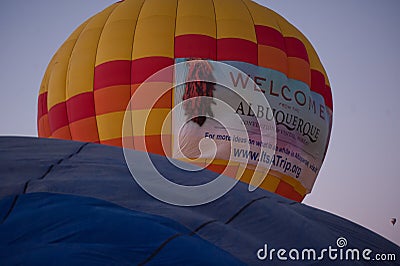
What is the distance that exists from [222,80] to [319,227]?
10.1ft

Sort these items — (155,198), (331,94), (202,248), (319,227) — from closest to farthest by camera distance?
(202,248), (155,198), (319,227), (331,94)

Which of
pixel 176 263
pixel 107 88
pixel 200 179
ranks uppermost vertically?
pixel 107 88

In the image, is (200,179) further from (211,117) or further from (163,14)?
(163,14)

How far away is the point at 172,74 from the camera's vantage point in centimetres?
539

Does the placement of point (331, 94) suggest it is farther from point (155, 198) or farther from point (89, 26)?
point (155, 198)

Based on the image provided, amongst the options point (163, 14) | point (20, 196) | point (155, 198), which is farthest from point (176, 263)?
point (163, 14)

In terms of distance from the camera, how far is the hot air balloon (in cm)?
544

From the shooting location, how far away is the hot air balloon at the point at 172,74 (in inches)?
214

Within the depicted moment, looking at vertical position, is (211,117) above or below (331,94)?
below

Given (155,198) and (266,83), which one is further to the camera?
(266,83)

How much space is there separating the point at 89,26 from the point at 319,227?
4.54 meters

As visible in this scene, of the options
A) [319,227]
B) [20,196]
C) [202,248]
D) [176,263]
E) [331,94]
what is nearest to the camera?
[176,263]

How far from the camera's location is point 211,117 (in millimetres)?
5191

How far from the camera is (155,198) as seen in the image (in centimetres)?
219
